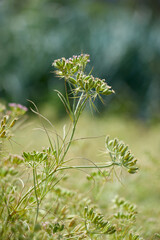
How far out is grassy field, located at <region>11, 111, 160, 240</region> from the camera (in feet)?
3.06

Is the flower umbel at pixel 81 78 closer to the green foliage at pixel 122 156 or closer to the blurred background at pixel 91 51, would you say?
the green foliage at pixel 122 156

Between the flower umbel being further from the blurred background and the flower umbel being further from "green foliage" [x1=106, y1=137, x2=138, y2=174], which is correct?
the blurred background

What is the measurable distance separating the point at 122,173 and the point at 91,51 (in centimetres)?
435

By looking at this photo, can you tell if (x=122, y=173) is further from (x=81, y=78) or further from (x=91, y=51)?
(x=91, y=51)

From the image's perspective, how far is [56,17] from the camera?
518cm

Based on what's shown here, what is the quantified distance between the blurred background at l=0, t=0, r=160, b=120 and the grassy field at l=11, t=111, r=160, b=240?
847 mm

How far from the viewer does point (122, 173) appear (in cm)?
71

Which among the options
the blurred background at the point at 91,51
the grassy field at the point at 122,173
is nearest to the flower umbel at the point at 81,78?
the grassy field at the point at 122,173

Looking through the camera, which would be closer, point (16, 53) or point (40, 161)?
point (40, 161)

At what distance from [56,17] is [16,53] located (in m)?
0.90

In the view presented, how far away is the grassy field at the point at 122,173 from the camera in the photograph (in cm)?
93

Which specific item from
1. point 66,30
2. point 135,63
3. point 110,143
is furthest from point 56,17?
point 110,143

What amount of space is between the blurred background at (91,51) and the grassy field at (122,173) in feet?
2.78

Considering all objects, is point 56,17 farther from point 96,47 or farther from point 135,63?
point 135,63
